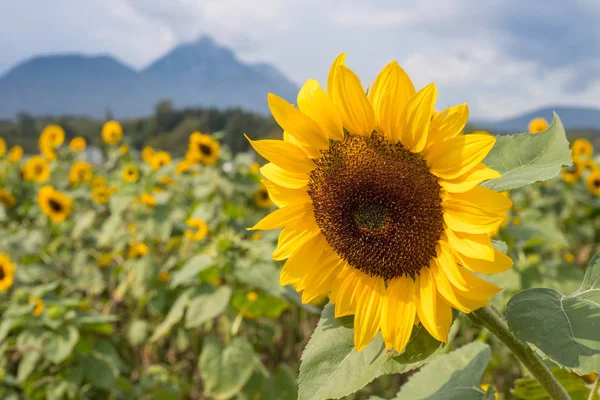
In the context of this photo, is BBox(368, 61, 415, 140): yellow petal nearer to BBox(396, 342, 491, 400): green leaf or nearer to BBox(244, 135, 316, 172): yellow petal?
BBox(244, 135, 316, 172): yellow petal

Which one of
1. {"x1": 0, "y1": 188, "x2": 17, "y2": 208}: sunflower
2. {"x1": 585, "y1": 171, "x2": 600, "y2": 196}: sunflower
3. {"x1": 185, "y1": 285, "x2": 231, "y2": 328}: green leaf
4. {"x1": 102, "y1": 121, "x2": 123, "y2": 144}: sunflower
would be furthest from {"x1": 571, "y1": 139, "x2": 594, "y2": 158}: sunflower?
{"x1": 0, "y1": 188, "x2": 17, "y2": 208}: sunflower

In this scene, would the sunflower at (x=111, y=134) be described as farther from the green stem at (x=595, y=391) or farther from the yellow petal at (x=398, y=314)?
the green stem at (x=595, y=391)

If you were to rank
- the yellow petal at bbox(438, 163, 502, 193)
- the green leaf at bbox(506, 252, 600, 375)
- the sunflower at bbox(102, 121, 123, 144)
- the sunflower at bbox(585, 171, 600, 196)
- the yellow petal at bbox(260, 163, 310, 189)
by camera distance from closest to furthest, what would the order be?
the green leaf at bbox(506, 252, 600, 375) → the yellow petal at bbox(438, 163, 502, 193) → the yellow petal at bbox(260, 163, 310, 189) → the sunflower at bbox(585, 171, 600, 196) → the sunflower at bbox(102, 121, 123, 144)

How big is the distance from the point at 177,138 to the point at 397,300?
84.1ft

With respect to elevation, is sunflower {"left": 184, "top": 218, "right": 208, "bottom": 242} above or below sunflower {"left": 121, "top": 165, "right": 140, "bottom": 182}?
below

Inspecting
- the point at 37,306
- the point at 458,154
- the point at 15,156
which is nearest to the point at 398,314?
the point at 458,154

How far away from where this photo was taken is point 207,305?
109 inches

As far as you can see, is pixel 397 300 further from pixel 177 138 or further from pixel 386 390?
pixel 177 138

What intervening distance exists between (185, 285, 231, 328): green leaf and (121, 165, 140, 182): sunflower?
216 centimetres

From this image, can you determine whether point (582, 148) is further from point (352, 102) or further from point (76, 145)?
point (76, 145)

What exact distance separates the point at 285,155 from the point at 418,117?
0.30 m

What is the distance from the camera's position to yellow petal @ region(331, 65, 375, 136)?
3.35 feet

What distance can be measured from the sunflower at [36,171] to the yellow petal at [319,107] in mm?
6521

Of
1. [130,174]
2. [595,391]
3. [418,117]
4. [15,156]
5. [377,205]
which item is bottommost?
[15,156]
